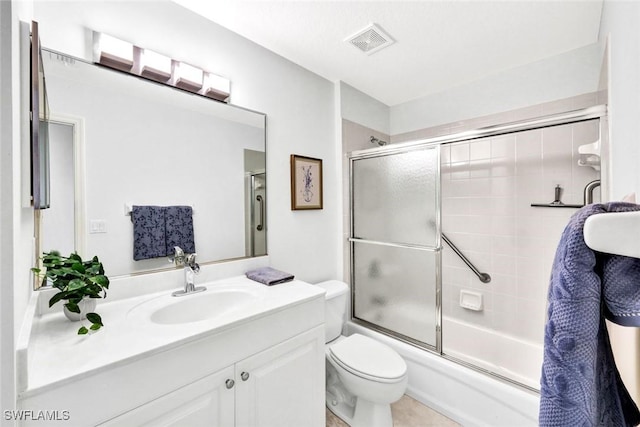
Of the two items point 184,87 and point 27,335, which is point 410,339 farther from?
point 184,87

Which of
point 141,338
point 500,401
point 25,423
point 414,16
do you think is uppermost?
point 414,16

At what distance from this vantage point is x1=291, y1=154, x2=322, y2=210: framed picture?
6.40ft

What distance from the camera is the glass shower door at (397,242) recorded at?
6.11 feet

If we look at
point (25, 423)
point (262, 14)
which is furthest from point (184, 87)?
point (25, 423)

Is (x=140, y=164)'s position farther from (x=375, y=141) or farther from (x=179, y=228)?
(x=375, y=141)

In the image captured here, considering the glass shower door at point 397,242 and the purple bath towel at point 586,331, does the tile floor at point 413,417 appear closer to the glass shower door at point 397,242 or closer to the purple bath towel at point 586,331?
the glass shower door at point 397,242

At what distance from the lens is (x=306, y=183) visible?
2.04 m

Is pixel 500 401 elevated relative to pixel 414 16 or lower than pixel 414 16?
lower

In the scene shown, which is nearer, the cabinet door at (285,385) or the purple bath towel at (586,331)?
the purple bath towel at (586,331)

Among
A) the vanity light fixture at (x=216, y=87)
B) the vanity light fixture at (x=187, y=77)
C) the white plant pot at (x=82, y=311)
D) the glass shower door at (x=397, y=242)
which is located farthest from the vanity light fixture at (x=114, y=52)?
the glass shower door at (x=397, y=242)

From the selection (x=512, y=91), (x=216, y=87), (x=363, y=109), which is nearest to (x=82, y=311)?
(x=216, y=87)

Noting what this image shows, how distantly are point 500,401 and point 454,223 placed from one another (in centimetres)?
131

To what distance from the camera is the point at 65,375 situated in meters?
0.73

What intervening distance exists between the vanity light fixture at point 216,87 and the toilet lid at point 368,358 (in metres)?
1.63
